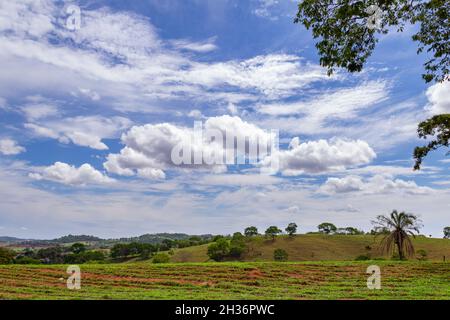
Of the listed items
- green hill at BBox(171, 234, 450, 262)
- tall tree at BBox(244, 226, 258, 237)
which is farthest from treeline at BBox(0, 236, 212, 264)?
tall tree at BBox(244, 226, 258, 237)

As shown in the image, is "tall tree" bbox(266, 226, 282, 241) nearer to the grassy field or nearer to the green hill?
the green hill

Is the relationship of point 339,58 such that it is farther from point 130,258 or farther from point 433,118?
point 130,258

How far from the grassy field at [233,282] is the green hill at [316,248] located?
67.0m

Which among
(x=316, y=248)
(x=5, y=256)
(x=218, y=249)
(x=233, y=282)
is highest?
(x=233, y=282)

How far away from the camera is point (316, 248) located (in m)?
103

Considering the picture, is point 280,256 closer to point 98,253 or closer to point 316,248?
point 316,248

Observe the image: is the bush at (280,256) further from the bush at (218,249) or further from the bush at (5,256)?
the bush at (5,256)

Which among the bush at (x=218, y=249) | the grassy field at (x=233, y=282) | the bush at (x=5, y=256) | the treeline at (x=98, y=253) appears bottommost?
the treeline at (x=98, y=253)

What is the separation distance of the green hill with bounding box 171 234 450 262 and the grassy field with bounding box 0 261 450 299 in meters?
67.0

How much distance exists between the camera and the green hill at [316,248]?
94.6 metres

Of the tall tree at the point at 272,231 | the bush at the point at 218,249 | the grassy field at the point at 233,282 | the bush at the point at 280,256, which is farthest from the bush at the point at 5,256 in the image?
the tall tree at the point at 272,231

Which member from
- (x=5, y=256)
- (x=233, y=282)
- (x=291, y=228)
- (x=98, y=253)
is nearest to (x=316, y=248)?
(x=291, y=228)

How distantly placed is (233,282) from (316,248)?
287ft
